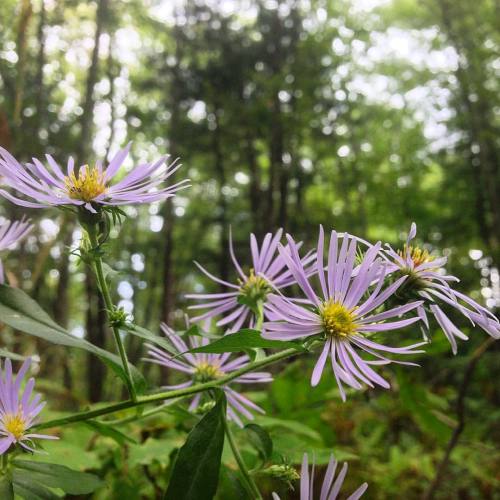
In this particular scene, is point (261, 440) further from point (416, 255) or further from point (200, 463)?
point (416, 255)

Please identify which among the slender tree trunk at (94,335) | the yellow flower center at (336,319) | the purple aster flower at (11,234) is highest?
the purple aster flower at (11,234)

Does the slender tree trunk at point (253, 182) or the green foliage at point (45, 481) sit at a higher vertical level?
the slender tree trunk at point (253, 182)

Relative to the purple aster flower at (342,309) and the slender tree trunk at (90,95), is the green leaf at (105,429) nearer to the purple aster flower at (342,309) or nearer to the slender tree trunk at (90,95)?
the purple aster flower at (342,309)

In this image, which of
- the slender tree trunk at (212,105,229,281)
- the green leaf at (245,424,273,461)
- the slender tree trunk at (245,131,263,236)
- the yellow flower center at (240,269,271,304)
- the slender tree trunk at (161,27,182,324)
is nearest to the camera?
the green leaf at (245,424,273,461)

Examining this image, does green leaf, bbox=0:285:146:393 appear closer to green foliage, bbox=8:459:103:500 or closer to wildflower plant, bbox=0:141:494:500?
wildflower plant, bbox=0:141:494:500

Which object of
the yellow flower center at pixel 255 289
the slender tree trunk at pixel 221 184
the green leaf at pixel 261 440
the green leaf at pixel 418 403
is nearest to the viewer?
the green leaf at pixel 261 440

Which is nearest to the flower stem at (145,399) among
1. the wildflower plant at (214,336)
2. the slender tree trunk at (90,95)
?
the wildflower plant at (214,336)

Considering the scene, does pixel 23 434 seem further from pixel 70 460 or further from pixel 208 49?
pixel 208 49

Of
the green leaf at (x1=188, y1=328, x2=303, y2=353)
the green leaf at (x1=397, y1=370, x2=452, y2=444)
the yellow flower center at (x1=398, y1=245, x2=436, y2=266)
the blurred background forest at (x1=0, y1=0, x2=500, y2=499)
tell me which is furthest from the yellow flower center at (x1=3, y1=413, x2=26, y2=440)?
the blurred background forest at (x1=0, y1=0, x2=500, y2=499)
